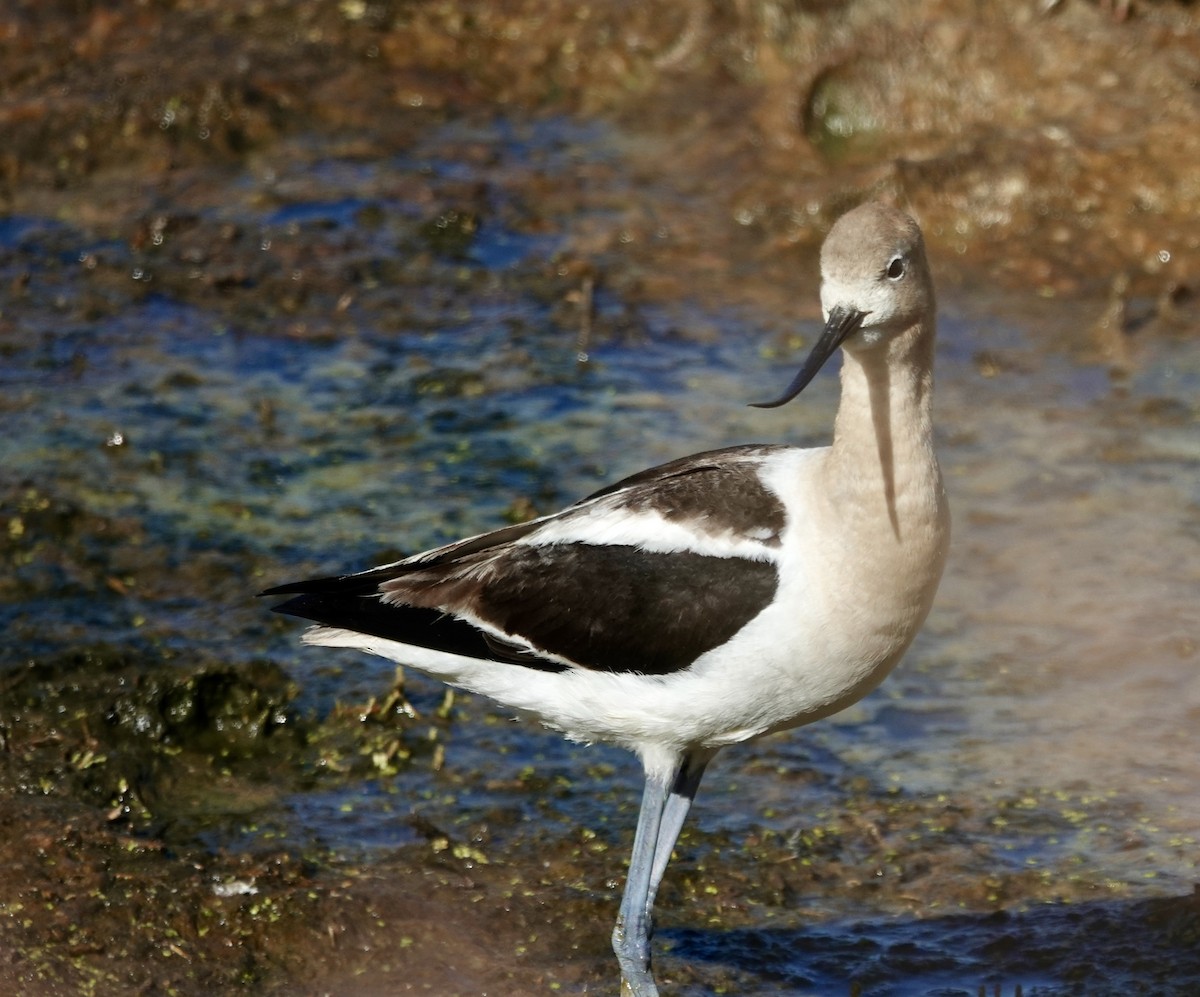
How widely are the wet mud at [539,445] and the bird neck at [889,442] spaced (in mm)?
1447

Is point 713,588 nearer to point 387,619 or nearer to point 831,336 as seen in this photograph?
point 831,336

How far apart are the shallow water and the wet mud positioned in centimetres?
2

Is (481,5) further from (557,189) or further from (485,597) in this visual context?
(485,597)

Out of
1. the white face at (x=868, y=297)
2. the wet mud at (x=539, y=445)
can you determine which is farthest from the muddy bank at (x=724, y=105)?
the white face at (x=868, y=297)

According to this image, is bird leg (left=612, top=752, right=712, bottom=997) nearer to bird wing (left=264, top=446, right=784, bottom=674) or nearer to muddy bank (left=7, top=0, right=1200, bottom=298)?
bird wing (left=264, top=446, right=784, bottom=674)

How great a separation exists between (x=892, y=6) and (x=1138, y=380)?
3.13m

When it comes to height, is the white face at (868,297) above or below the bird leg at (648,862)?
above

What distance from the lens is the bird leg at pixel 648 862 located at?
4.89 meters

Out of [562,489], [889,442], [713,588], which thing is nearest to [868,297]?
[889,442]

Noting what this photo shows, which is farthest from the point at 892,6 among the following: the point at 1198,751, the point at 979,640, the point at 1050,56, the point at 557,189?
the point at 1198,751

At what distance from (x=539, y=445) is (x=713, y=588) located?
3.37 m

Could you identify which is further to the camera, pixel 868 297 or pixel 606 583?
pixel 606 583

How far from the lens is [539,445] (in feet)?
25.9

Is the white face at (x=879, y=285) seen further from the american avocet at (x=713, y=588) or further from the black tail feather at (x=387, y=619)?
the black tail feather at (x=387, y=619)
